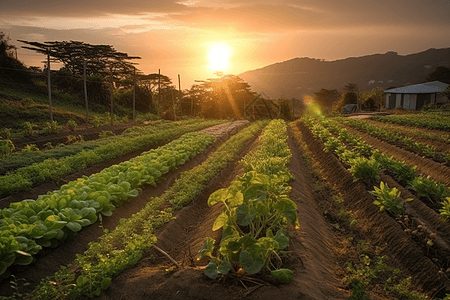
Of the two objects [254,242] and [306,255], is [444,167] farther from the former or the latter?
[254,242]

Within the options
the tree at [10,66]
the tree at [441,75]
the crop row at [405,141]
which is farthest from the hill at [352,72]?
the crop row at [405,141]

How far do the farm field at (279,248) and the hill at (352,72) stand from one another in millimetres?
99338

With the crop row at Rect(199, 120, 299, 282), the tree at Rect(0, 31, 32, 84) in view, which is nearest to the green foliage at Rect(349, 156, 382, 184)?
the crop row at Rect(199, 120, 299, 282)

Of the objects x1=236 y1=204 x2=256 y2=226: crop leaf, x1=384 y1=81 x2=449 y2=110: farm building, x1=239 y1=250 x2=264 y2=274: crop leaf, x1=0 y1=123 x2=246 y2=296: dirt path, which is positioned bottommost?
x1=0 y1=123 x2=246 y2=296: dirt path

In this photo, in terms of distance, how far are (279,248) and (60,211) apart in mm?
3626

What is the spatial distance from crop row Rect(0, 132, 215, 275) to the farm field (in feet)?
0.89

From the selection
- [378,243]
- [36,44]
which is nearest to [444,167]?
[378,243]

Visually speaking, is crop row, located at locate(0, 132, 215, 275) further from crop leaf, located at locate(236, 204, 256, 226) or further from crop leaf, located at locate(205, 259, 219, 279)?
crop leaf, located at locate(236, 204, 256, 226)

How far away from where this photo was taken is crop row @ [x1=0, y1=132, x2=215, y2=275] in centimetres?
484

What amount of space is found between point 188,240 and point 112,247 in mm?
1413

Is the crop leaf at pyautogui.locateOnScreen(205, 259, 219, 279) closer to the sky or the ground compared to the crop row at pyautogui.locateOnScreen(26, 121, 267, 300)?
closer to the sky

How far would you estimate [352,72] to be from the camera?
126875mm

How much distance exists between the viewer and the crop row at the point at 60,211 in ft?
15.9

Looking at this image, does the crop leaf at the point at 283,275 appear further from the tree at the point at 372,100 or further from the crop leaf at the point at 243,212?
the tree at the point at 372,100
